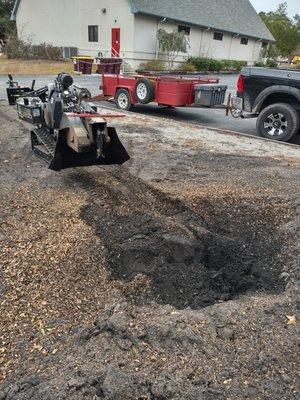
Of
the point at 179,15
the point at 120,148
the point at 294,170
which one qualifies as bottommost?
the point at 294,170

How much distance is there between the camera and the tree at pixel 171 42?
29.2 metres

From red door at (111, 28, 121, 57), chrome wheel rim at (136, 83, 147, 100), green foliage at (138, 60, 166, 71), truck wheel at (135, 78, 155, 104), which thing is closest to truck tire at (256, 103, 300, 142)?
truck wheel at (135, 78, 155, 104)

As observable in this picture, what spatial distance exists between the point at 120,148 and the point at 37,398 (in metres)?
4.38

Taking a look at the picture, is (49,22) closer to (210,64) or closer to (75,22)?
(75,22)

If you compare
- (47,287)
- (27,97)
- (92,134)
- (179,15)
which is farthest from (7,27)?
(47,287)

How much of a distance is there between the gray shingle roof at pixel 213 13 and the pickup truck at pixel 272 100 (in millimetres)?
19150

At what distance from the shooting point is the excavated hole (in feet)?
13.2

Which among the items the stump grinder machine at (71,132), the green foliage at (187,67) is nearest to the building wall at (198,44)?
the green foliage at (187,67)

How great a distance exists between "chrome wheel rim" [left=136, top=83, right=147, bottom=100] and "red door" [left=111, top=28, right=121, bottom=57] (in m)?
17.3

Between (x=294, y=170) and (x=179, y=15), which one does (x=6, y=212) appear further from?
(x=179, y=15)

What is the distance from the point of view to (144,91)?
509 inches

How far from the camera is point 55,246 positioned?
4.45 m

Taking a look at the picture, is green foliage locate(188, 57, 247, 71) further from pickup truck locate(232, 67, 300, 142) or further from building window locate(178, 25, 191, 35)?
pickup truck locate(232, 67, 300, 142)

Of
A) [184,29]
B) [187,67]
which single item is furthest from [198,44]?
[187,67]
